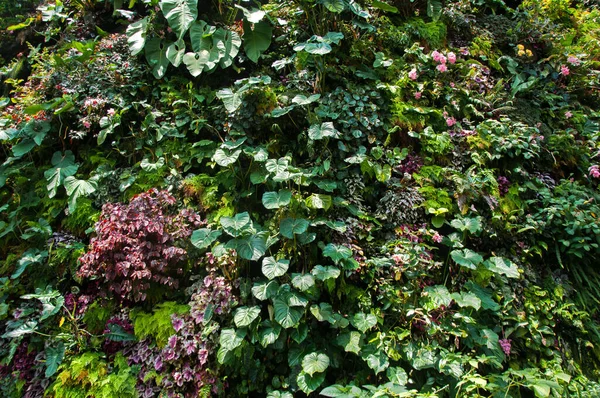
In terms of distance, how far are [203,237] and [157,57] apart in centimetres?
207

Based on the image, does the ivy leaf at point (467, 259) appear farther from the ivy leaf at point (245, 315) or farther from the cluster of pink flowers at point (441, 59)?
the cluster of pink flowers at point (441, 59)

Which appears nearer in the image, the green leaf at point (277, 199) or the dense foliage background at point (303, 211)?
the dense foliage background at point (303, 211)

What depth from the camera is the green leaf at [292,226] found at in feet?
8.10

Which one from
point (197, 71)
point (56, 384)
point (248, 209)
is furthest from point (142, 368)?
point (197, 71)

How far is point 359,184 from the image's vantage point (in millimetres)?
2926

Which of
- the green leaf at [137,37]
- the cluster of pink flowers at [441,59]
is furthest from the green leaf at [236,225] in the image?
the cluster of pink flowers at [441,59]

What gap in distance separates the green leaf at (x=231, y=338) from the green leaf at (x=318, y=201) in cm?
96

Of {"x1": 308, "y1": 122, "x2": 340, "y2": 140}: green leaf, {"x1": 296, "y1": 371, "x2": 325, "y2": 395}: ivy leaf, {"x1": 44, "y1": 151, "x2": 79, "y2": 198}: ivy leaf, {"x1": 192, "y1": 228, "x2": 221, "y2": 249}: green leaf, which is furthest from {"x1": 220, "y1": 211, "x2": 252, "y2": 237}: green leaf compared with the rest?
{"x1": 44, "y1": 151, "x2": 79, "y2": 198}: ivy leaf

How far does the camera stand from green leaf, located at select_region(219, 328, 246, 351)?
227 centimetres

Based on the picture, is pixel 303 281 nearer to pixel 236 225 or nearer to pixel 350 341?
pixel 350 341

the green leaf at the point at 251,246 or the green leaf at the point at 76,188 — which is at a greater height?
the green leaf at the point at 251,246

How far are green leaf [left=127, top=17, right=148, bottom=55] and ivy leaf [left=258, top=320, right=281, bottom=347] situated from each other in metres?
2.84

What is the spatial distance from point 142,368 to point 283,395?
100 cm

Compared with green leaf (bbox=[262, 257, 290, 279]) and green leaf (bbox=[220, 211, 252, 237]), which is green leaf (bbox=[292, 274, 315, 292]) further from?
green leaf (bbox=[220, 211, 252, 237])
